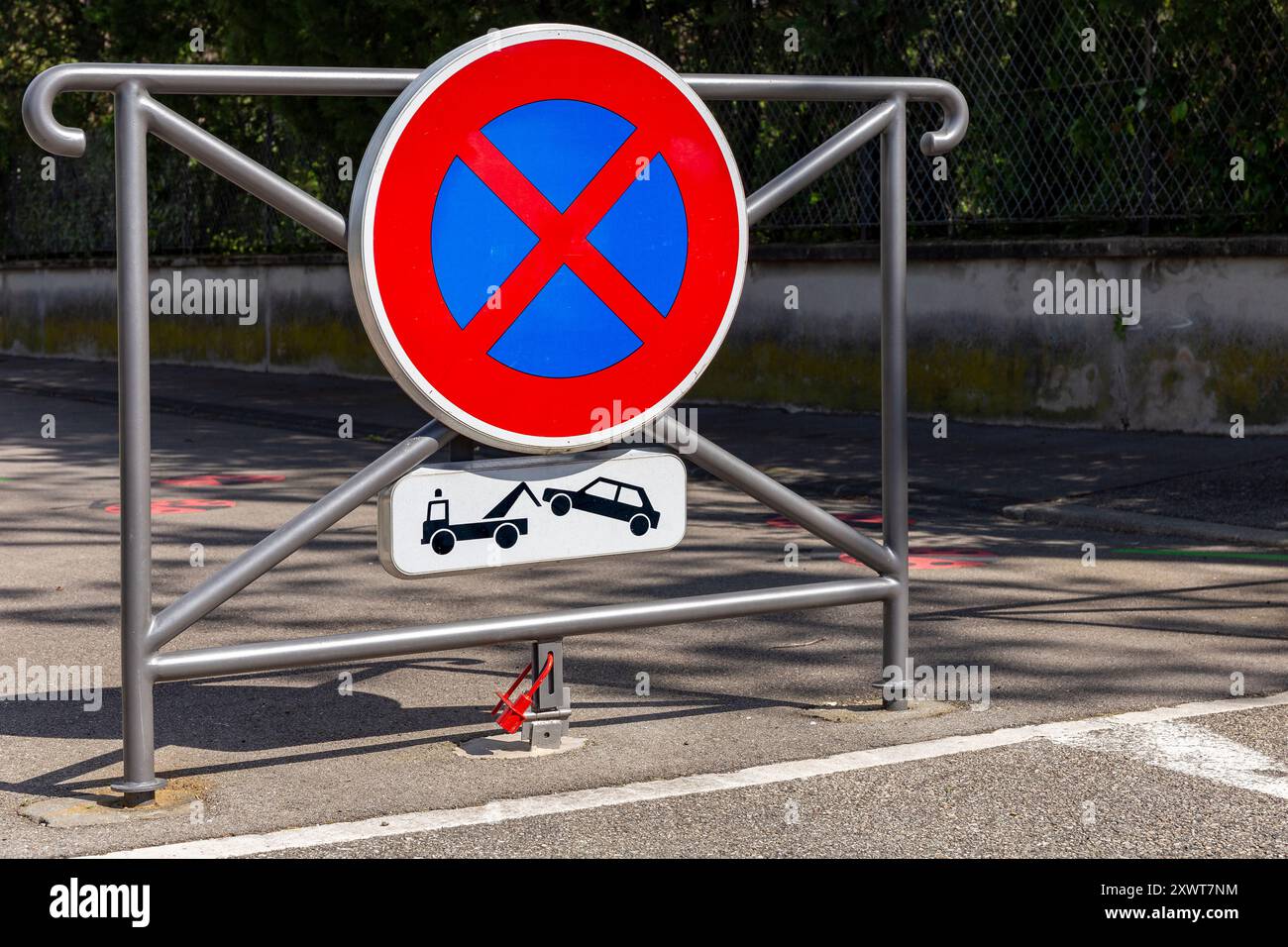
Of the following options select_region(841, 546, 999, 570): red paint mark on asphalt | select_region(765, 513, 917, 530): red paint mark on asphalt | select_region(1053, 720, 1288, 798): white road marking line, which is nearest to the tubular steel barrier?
select_region(1053, 720, 1288, 798): white road marking line

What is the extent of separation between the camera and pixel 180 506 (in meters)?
10.1

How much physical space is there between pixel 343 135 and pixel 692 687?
1166 centimetres

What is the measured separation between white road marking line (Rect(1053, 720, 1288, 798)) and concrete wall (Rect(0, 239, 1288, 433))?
659 centimetres

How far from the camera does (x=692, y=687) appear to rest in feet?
18.9

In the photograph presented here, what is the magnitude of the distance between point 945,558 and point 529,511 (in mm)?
3753

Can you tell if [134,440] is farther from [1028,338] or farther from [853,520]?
[1028,338]

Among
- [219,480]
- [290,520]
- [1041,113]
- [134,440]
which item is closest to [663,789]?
[290,520]

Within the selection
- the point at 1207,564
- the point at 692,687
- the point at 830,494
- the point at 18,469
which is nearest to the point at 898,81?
the point at 692,687

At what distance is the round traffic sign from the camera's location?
4555mm

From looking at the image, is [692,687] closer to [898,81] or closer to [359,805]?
[359,805]

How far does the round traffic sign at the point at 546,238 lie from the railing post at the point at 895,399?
2.00ft

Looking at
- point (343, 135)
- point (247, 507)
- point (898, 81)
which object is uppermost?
point (343, 135)
